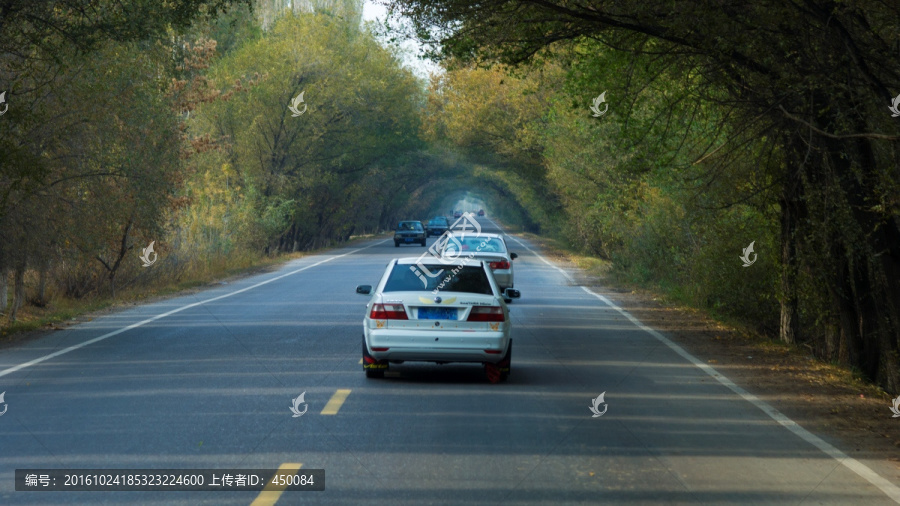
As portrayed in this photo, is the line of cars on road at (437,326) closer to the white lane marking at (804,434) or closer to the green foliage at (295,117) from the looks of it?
the white lane marking at (804,434)

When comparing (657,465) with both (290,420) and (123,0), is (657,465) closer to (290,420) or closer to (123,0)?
(290,420)

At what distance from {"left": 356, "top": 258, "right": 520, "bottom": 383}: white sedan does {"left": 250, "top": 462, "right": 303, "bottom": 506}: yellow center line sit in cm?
405

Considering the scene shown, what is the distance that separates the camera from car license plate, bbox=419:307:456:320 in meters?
11.4

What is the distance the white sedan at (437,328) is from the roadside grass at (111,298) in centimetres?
720

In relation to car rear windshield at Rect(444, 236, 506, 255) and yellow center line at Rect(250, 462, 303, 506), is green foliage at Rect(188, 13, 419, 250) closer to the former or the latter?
car rear windshield at Rect(444, 236, 506, 255)

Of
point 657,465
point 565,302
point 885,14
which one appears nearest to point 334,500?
point 657,465

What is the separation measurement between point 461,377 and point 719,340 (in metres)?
6.01

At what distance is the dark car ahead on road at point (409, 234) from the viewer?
190 ft

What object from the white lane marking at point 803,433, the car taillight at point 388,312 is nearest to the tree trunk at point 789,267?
the white lane marking at point 803,433

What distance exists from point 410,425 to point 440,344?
2.43 meters

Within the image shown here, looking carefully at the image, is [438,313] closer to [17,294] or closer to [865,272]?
[865,272]

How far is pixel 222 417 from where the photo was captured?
926 cm

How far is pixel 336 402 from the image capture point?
10094 millimetres

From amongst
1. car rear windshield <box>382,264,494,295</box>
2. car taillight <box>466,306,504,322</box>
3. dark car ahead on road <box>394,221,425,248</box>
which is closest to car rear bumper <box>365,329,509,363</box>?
car taillight <box>466,306,504,322</box>
